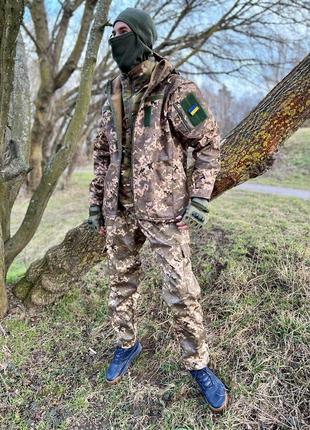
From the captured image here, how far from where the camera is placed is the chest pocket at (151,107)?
2.06 meters

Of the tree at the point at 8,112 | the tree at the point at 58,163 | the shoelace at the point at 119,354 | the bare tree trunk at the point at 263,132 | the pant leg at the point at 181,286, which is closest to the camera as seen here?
the pant leg at the point at 181,286

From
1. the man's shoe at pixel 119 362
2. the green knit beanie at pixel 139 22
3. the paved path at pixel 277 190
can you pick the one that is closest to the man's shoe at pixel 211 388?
the man's shoe at pixel 119 362

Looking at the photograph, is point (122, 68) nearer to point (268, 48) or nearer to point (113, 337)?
point (113, 337)

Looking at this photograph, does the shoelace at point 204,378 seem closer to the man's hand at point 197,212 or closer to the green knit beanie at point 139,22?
the man's hand at point 197,212

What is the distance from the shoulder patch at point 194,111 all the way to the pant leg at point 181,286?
0.59 metres

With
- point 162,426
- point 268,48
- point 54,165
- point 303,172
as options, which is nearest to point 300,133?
point 303,172

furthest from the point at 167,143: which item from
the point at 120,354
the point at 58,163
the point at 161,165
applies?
the point at 58,163

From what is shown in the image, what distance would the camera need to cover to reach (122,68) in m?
2.16

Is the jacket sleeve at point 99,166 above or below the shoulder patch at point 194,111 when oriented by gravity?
below

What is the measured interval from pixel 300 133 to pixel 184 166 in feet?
44.5

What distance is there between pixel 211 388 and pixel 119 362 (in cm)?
67

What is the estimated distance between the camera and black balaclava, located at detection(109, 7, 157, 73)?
6.69 ft

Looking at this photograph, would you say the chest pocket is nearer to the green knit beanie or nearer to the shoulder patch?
the shoulder patch

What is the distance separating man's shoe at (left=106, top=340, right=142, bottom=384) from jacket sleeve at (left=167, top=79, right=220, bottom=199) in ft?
4.08
